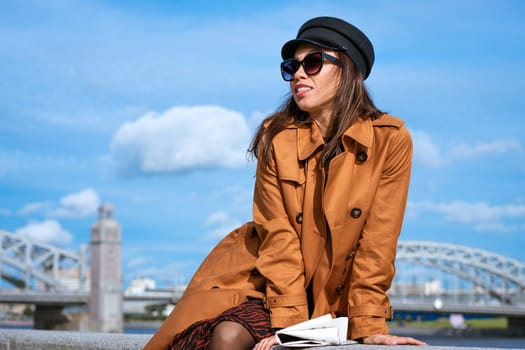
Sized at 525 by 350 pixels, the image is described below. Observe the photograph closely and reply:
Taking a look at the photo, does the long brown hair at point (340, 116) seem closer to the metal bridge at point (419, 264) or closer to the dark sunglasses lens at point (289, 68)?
the dark sunglasses lens at point (289, 68)

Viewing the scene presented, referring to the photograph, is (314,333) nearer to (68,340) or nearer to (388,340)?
(388,340)

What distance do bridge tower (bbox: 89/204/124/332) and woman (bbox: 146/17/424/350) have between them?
132ft

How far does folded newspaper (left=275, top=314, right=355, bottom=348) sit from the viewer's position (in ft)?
8.29

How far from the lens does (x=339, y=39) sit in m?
2.86

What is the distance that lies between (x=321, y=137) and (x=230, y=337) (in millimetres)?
762

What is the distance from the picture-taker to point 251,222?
2947 millimetres

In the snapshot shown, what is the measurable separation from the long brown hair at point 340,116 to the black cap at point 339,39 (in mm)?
34

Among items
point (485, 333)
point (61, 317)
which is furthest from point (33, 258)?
point (485, 333)

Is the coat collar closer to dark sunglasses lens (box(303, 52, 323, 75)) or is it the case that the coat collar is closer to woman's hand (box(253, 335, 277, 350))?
dark sunglasses lens (box(303, 52, 323, 75))

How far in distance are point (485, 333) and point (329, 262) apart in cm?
A: 4874

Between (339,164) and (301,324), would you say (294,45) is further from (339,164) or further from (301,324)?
(301,324)

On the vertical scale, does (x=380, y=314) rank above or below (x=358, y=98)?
below

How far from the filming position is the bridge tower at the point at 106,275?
42594 millimetres

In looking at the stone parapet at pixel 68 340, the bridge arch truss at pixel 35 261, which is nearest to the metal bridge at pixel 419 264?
the bridge arch truss at pixel 35 261
